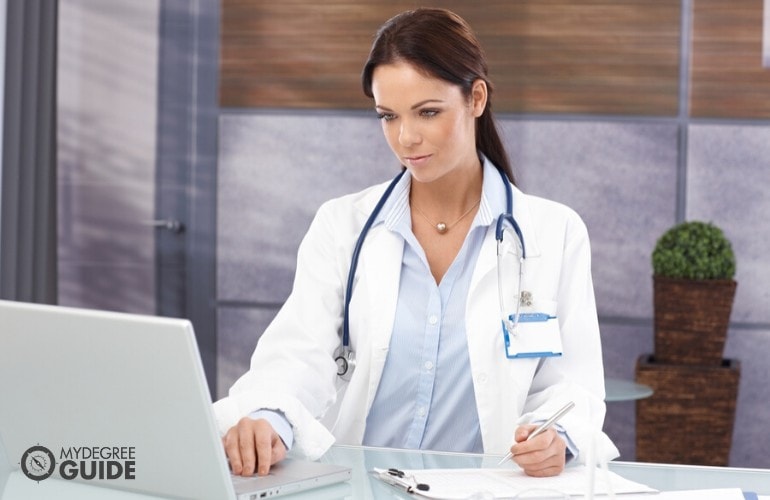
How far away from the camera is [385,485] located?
1.75m

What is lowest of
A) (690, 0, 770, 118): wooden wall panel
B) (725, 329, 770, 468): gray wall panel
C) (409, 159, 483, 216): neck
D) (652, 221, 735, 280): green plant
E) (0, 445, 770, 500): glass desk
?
(725, 329, 770, 468): gray wall panel

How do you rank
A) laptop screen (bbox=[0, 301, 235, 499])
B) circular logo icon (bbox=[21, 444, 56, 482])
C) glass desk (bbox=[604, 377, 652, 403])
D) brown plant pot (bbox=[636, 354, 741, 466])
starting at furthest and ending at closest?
brown plant pot (bbox=[636, 354, 741, 466]) < glass desk (bbox=[604, 377, 652, 403]) < circular logo icon (bbox=[21, 444, 56, 482]) < laptop screen (bbox=[0, 301, 235, 499])

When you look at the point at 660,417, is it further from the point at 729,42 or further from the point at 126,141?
the point at 126,141

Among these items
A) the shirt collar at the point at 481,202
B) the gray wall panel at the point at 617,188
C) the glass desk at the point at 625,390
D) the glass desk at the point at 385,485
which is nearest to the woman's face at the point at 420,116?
the shirt collar at the point at 481,202

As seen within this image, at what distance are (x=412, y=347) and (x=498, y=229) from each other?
12.0 inches

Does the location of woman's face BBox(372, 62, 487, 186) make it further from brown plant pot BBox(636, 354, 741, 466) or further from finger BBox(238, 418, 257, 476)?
Result: brown plant pot BBox(636, 354, 741, 466)

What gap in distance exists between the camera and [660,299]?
4.25 meters

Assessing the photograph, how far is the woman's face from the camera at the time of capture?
7.30 feet

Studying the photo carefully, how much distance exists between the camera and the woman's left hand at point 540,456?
1800mm

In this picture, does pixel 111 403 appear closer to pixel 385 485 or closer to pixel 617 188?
pixel 385 485

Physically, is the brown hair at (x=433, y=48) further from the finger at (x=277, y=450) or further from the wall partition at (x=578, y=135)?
the wall partition at (x=578, y=135)

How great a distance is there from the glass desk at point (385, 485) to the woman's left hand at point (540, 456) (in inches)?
4.6

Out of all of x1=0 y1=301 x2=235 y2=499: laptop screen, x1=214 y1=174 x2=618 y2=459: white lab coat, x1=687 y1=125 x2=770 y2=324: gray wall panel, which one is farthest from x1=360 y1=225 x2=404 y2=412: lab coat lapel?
x1=687 y1=125 x2=770 y2=324: gray wall panel

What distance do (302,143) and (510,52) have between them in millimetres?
994
